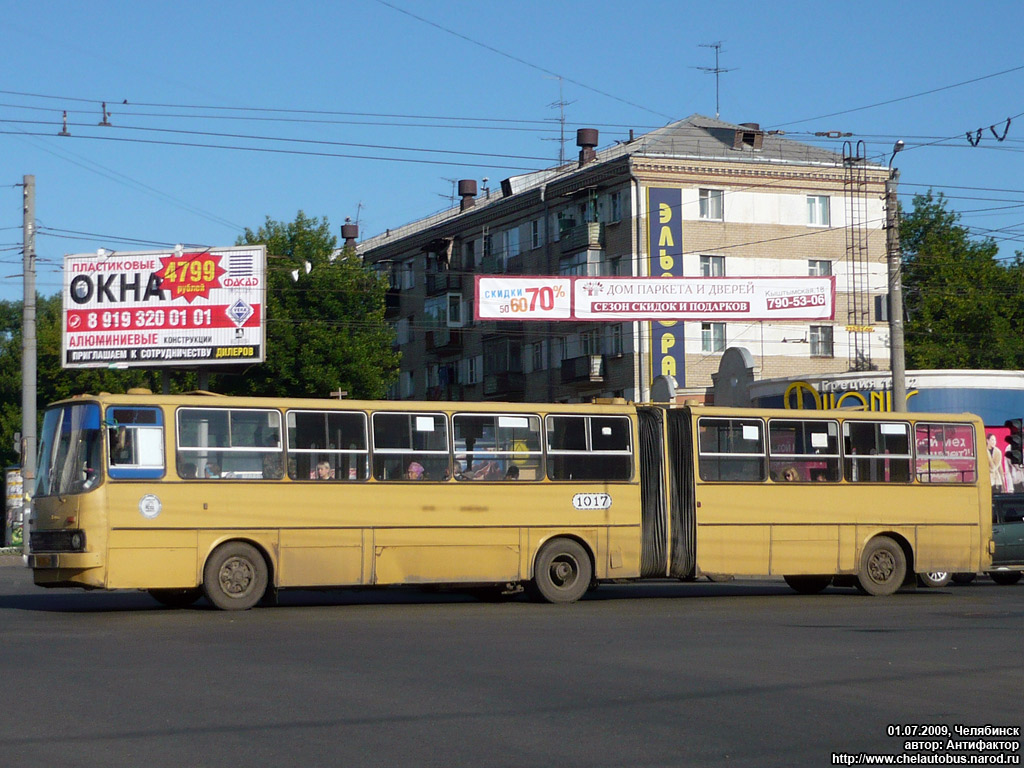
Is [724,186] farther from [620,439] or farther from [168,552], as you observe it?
[168,552]

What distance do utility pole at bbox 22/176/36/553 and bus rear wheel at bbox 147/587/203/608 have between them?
16928 millimetres

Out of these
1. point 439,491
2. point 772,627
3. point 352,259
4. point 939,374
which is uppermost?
point 352,259

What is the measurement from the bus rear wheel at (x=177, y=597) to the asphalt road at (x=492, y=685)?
83cm

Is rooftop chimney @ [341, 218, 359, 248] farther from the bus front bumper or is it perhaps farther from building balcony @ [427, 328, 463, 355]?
the bus front bumper

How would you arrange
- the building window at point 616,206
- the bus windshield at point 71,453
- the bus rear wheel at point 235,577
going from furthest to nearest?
the building window at point 616,206 < the bus rear wheel at point 235,577 < the bus windshield at point 71,453

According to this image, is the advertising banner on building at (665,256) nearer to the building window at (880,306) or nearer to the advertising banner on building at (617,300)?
the building window at (880,306)

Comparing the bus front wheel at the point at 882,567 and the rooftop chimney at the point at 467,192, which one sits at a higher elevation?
the rooftop chimney at the point at 467,192

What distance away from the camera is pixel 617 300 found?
1389 inches

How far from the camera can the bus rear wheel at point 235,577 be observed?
18.4 m

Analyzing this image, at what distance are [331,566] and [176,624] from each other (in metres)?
3.05

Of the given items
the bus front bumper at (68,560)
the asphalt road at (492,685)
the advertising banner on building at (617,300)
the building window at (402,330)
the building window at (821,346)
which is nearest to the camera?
the asphalt road at (492,685)

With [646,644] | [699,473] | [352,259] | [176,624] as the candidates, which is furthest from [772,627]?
[352,259]

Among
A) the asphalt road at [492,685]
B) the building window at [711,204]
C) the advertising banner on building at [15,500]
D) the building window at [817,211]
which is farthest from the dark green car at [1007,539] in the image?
the building window at [817,211]

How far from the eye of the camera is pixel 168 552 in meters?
18.1
